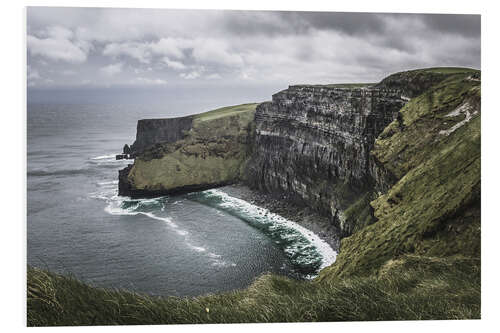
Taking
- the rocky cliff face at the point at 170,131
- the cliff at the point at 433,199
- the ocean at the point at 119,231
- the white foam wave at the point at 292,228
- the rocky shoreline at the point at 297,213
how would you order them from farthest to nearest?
the rocky cliff face at the point at 170,131 → the rocky shoreline at the point at 297,213 → the white foam wave at the point at 292,228 → the ocean at the point at 119,231 → the cliff at the point at 433,199

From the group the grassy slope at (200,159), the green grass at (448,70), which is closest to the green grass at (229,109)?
the green grass at (448,70)

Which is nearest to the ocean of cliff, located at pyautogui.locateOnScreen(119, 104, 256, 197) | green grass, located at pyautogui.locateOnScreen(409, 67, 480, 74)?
green grass, located at pyautogui.locateOnScreen(409, 67, 480, 74)

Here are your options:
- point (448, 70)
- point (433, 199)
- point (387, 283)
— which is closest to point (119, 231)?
point (433, 199)

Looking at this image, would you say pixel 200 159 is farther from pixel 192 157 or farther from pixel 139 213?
pixel 139 213

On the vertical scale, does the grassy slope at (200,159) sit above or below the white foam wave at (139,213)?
above

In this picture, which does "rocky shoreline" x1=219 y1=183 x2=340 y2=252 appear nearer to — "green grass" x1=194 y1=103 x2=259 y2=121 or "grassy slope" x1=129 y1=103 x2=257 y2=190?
"grassy slope" x1=129 y1=103 x2=257 y2=190

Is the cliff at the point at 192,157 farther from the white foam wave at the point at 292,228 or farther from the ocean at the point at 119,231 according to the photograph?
the ocean at the point at 119,231

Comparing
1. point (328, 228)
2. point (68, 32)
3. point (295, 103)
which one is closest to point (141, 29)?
point (68, 32)

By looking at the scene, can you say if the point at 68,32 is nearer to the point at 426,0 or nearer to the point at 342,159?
the point at 426,0
